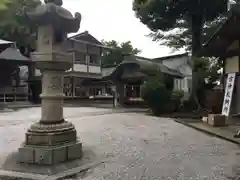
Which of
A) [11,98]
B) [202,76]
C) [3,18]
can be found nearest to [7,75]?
[11,98]

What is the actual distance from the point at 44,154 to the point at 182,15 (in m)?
15.4

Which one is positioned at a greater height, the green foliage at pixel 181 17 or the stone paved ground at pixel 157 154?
the green foliage at pixel 181 17

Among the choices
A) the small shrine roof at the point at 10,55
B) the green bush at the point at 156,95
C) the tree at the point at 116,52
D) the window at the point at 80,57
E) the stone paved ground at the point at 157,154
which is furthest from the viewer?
the tree at the point at 116,52

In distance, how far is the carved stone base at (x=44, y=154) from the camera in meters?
5.13

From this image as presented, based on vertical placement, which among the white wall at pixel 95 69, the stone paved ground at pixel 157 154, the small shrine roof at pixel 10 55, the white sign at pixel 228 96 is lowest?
the stone paved ground at pixel 157 154

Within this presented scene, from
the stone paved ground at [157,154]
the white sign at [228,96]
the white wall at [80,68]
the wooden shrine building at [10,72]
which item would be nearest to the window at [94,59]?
the white wall at [80,68]

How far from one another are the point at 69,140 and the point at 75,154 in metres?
0.31

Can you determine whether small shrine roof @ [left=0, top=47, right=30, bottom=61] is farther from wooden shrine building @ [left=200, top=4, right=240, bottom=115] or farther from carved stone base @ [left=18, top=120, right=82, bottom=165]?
carved stone base @ [left=18, top=120, right=82, bottom=165]

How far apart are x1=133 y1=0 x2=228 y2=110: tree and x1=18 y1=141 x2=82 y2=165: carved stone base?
43.4 ft

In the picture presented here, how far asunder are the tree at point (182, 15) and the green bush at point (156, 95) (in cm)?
255

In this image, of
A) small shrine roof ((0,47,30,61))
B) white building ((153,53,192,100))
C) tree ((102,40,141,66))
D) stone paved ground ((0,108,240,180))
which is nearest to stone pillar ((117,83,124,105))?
small shrine roof ((0,47,30,61))

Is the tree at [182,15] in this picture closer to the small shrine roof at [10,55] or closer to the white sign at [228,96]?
the white sign at [228,96]

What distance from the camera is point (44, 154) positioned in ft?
16.9

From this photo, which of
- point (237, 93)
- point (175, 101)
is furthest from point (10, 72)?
point (237, 93)
